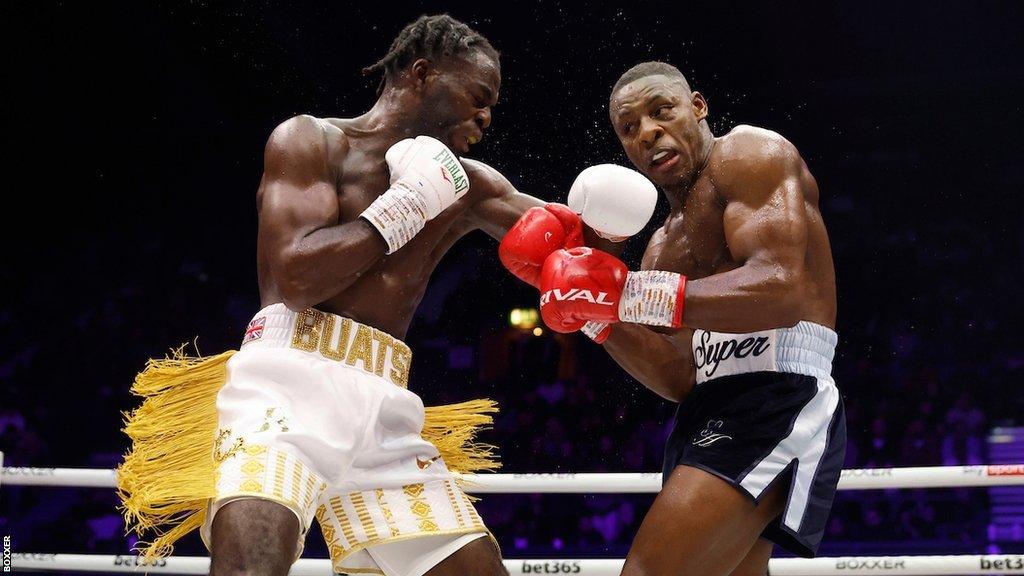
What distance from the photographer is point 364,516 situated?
2090 millimetres

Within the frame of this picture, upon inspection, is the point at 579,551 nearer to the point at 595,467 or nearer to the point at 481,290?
the point at 595,467

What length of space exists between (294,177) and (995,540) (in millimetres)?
4755

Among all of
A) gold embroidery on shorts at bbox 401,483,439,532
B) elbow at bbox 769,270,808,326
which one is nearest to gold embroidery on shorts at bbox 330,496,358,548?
gold embroidery on shorts at bbox 401,483,439,532

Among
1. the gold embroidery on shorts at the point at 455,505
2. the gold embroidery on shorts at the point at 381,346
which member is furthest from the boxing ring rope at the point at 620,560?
the gold embroidery on shorts at the point at 381,346

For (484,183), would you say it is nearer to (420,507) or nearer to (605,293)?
(605,293)

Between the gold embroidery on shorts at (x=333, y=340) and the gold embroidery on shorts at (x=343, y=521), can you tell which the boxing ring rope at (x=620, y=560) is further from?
the gold embroidery on shorts at (x=333, y=340)

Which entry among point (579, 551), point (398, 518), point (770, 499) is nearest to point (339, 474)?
point (398, 518)

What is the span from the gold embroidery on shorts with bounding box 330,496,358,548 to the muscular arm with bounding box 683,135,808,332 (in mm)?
841

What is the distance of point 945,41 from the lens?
7.14 meters

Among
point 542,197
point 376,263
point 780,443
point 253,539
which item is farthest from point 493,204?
point 542,197

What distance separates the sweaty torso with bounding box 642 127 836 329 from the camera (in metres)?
2.21

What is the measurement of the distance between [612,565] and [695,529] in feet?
2.88

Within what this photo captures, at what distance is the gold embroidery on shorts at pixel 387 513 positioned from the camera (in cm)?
207

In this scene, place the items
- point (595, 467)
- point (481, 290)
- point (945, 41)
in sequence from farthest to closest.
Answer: point (945, 41) → point (481, 290) → point (595, 467)
